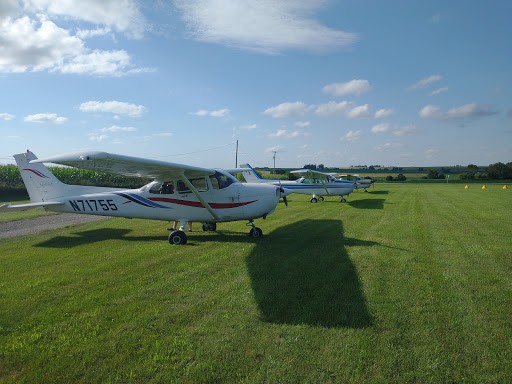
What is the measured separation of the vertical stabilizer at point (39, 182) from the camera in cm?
1165

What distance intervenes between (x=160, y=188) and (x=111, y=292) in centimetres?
524

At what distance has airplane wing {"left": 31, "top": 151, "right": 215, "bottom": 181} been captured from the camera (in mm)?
6207

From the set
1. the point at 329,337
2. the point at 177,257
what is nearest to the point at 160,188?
the point at 177,257

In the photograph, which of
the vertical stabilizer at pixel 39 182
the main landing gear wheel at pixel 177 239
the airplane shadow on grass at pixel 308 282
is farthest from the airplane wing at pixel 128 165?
the vertical stabilizer at pixel 39 182

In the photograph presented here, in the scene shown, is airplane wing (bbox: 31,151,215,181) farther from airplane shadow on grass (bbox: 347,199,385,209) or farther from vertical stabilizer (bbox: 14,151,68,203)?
airplane shadow on grass (bbox: 347,199,385,209)

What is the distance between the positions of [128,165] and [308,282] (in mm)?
4809

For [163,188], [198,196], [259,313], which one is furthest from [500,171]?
[259,313]

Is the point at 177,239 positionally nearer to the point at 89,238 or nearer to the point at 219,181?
the point at 219,181

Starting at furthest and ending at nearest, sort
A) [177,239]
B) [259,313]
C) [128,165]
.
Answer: [177,239]
[128,165]
[259,313]

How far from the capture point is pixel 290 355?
358 cm

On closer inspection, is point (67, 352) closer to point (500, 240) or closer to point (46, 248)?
point (46, 248)

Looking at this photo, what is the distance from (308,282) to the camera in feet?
19.2

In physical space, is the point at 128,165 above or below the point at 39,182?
above

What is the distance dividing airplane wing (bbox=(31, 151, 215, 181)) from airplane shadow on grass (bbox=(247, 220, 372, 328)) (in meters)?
2.88
